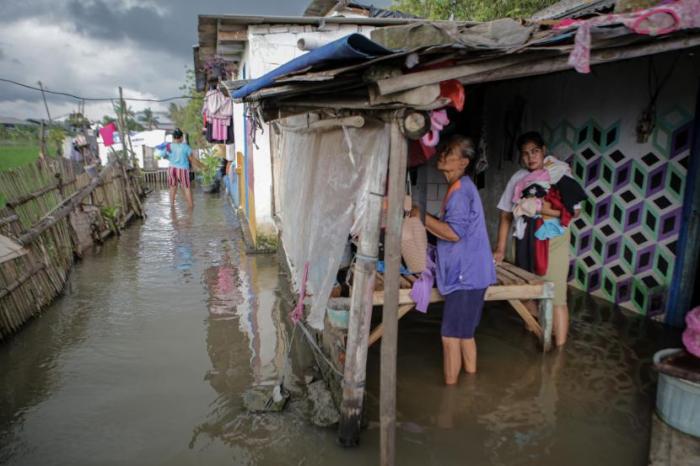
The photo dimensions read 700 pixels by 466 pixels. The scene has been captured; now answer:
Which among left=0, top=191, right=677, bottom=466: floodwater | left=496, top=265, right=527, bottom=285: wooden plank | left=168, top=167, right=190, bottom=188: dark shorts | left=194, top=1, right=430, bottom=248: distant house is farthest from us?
left=168, top=167, right=190, bottom=188: dark shorts

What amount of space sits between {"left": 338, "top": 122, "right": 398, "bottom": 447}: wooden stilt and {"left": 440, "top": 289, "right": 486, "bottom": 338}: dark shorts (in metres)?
0.85

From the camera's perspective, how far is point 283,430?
3.32m

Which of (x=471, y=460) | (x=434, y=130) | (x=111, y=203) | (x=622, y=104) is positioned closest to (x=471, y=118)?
(x=622, y=104)

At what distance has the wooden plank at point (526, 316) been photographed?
425cm

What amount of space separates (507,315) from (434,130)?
3.28m

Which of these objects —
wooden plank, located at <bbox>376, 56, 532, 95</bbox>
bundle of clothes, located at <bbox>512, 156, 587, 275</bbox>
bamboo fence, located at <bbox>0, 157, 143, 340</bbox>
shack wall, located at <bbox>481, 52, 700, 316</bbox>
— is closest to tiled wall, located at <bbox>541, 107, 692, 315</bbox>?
shack wall, located at <bbox>481, 52, 700, 316</bbox>

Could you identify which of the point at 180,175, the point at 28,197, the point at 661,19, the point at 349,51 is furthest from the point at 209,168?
the point at 661,19

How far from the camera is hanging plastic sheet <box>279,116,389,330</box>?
301 centimetres

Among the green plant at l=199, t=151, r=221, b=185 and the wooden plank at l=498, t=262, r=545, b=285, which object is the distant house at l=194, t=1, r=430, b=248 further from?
the green plant at l=199, t=151, r=221, b=185

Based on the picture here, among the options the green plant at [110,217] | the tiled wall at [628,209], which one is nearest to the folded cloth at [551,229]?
the tiled wall at [628,209]

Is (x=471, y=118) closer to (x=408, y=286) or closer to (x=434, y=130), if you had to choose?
(x=408, y=286)

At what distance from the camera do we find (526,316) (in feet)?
14.2

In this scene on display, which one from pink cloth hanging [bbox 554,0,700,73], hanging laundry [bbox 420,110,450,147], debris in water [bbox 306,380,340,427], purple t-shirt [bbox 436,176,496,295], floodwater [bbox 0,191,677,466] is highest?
pink cloth hanging [bbox 554,0,700,73]

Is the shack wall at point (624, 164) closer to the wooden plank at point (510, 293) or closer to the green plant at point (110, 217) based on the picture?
the wooden plank at point (510, 293)
